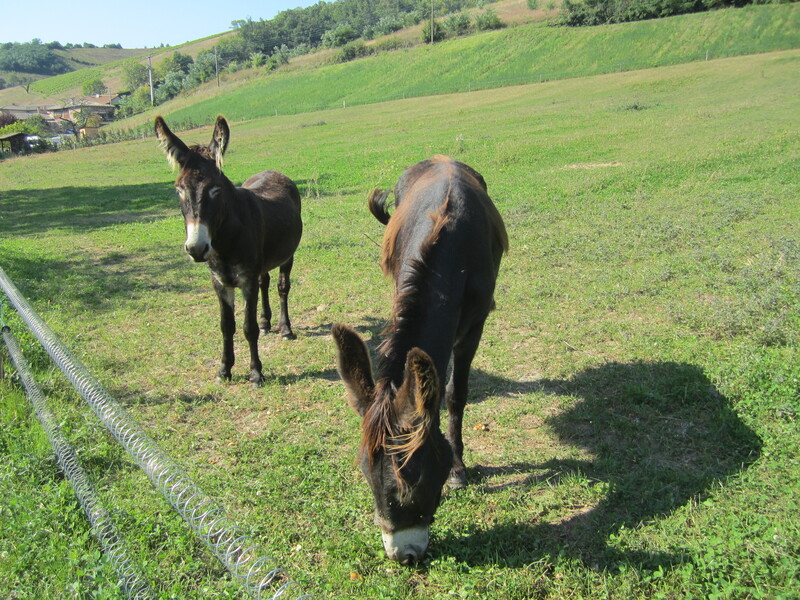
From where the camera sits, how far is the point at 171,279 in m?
9.38

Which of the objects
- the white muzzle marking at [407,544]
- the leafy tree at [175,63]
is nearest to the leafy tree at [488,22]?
the leafy tree at [175,63]

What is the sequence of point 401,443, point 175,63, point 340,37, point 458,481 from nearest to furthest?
point 401,443 < point 458,481 < point 340,37 < point 175,63

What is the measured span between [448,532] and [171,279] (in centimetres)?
760

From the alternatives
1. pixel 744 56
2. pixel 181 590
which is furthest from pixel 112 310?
pixel 744 56

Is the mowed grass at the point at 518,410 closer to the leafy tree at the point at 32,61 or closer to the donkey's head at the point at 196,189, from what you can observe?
the donkey's head at the point at 196,189

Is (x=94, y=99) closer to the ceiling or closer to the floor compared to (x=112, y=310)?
closer to the ceiling

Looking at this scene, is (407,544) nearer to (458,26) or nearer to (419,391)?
(419,391)

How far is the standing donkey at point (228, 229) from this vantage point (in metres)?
4.85

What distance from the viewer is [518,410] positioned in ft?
16.2

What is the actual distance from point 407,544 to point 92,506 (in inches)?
79.1

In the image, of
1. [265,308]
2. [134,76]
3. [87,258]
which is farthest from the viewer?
[134,76]

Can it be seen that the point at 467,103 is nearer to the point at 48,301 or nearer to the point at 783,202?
the point at 783,202

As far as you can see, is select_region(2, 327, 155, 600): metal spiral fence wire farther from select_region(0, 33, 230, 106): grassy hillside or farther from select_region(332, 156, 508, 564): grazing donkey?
select_region(0, 33, 230, 106): grassy hillside

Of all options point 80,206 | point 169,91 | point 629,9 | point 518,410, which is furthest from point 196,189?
point 169,91
